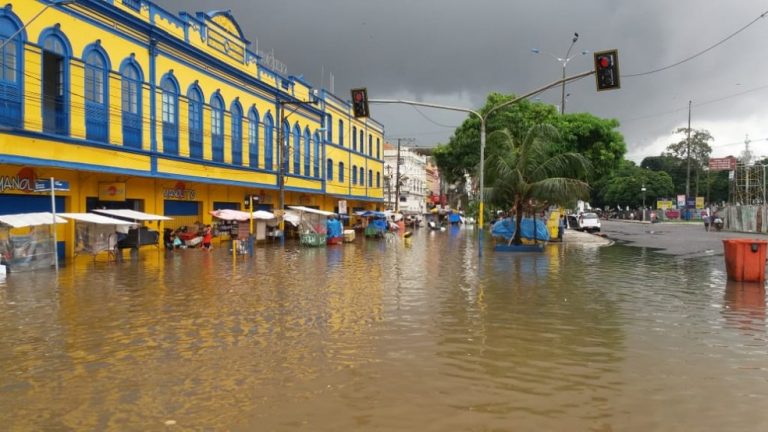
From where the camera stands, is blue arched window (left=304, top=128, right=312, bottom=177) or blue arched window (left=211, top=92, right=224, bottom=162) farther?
blue arched window (left=304, top=128, right=312, bottom=177)

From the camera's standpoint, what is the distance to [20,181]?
63.8ft

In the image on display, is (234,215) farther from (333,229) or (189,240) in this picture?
(333,229)

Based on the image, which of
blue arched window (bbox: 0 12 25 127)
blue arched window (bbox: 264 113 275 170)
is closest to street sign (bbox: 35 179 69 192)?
blue arched window (bbox: 0 12 25 127)

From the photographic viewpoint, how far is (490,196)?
85.8 feet

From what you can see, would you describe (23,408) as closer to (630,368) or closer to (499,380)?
(499,380)

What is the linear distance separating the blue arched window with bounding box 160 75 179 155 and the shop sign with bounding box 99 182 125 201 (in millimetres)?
3687

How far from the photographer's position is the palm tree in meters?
24.7

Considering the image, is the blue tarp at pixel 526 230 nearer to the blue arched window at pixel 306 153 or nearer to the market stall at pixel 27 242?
the blue arched window at pixel 306 153

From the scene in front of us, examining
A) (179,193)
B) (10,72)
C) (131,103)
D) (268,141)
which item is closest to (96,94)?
(131,103)

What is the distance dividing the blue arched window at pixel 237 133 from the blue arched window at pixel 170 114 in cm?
524

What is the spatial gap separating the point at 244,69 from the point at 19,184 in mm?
17115

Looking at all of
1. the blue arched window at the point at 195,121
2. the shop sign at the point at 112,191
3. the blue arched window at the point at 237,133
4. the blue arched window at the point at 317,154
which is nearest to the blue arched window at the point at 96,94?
the shop sign at the point at 112,191

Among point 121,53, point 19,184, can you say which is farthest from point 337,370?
point 121,53

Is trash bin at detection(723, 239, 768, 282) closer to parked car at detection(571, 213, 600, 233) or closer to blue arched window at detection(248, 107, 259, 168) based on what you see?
blue arched window at detection(248, 107, 259, 168)
